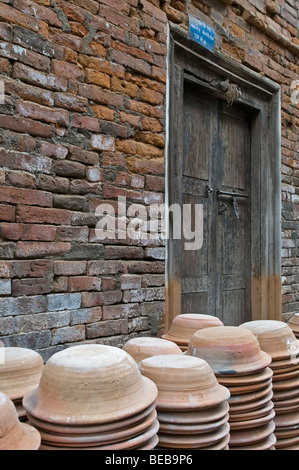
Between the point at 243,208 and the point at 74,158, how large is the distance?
6.98 ft

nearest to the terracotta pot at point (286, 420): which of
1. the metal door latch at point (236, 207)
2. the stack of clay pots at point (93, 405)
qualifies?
the stack of clay pots at point (93, 405)

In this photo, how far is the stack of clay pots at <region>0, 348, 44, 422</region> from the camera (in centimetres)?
157

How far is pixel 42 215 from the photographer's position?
8.09ft

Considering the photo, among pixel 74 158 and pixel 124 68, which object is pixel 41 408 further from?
pixel 124 68

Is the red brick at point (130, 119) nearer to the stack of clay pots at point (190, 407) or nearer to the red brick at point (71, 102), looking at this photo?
the red brick at point (71, 102)

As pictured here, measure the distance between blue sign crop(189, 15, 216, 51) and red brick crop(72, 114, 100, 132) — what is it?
1.25m

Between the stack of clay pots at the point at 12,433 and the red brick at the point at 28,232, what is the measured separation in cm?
119

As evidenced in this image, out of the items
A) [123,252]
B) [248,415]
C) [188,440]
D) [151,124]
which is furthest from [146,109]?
[188,440]

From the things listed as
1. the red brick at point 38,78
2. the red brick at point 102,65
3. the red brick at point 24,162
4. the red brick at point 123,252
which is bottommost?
the red brick at point 123,252

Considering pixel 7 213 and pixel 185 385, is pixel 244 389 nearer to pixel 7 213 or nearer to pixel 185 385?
pixel 185 385

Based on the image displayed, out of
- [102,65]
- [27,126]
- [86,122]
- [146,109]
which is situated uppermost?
[102,65]

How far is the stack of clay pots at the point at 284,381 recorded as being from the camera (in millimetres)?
2141
